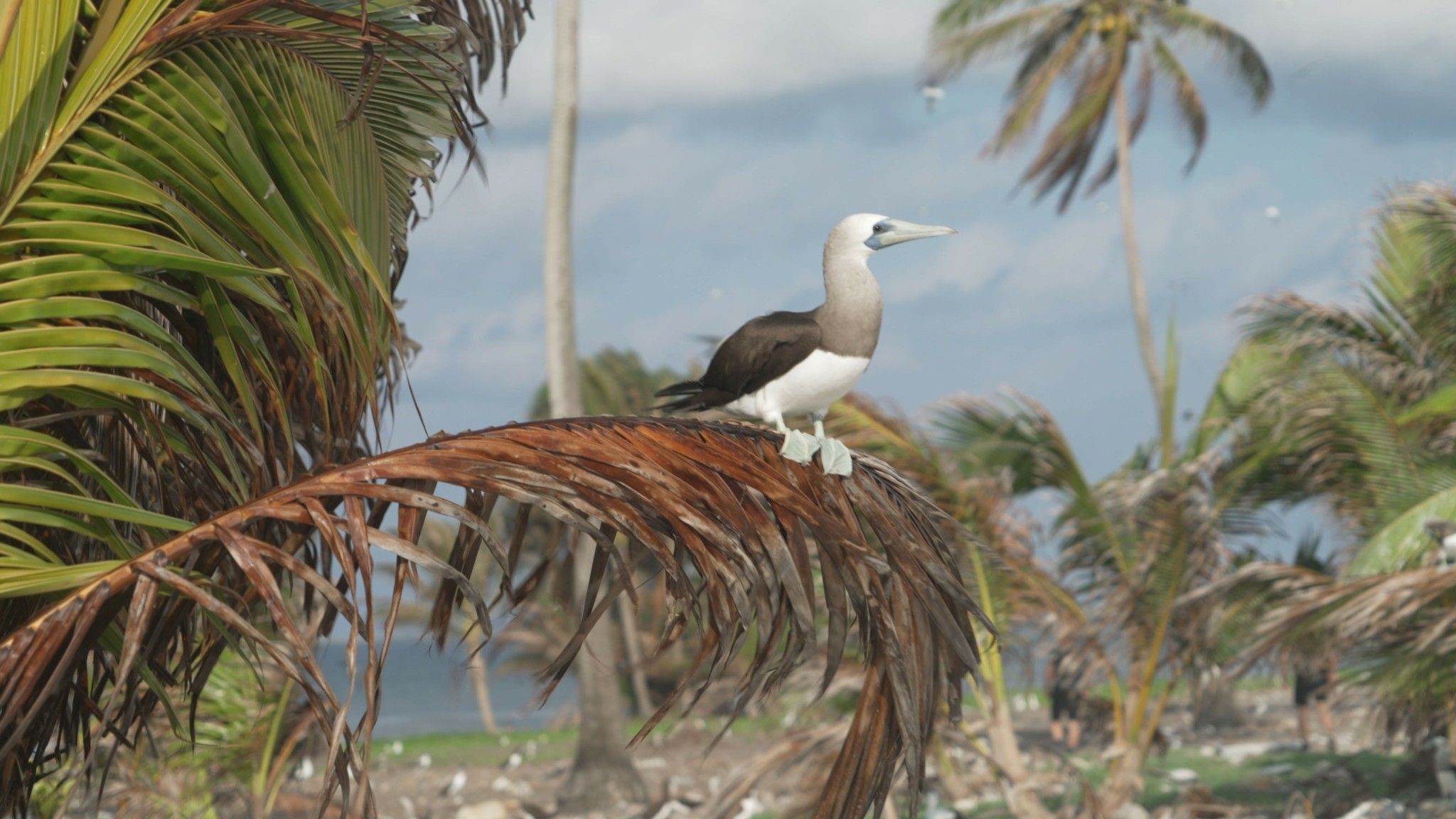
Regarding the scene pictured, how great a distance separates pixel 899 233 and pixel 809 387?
0.56 metres

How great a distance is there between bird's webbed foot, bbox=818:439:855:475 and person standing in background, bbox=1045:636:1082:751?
7.60 meters

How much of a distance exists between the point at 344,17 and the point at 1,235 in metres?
1.07

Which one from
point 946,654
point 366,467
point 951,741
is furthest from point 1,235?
point 951,741

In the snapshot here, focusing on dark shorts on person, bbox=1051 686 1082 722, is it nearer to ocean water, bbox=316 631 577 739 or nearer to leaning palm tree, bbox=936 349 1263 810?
leaning palm tree, bbox=936 349 1263 810

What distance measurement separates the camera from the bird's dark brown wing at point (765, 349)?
13.3ft

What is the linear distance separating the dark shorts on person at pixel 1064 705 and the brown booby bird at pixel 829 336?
12029mm

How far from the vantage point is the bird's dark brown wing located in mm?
4062

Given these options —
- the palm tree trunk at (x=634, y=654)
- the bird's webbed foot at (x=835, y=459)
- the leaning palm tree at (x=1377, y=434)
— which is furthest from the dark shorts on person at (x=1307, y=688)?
the bird's webbed foot at (x=835, y=459)

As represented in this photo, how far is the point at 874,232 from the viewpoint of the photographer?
405 centimetres

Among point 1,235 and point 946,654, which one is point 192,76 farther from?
point 946,654

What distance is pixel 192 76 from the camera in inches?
138

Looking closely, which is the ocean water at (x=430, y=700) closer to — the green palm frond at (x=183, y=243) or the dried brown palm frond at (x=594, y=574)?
the green palm frond at (x=183, y=243)

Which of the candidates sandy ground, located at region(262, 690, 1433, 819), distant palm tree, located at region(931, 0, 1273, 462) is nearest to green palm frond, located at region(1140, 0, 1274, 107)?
distant palm tree, located at region(931, 0, 1273, 462)

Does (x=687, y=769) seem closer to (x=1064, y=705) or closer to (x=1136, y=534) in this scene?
(x=1064, y=705)
